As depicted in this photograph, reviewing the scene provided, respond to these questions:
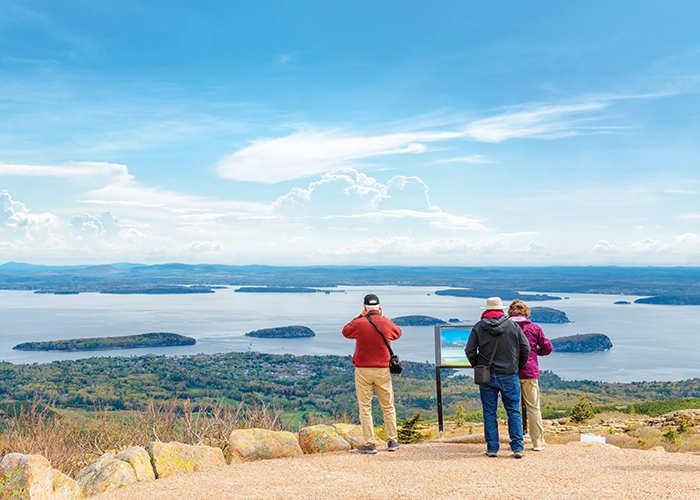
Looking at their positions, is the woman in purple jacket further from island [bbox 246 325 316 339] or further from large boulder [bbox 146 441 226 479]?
island [bbox 246 325 316 339]

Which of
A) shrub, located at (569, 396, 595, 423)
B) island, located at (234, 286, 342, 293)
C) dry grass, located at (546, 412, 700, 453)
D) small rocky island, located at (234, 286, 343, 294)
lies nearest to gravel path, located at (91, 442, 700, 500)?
dry grass, located at (546, 412, 700, 453)

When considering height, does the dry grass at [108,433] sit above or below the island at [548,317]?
above

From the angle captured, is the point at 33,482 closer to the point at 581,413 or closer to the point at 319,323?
the point at 581,413

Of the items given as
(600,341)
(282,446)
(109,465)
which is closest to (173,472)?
(109,465)

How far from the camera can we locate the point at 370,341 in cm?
565

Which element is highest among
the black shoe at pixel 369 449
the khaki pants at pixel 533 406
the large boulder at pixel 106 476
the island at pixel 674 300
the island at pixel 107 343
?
the khaki pants at pixel 533 406

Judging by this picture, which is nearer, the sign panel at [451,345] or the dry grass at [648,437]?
the sign panel at [451,345]

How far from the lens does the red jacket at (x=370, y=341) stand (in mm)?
5637

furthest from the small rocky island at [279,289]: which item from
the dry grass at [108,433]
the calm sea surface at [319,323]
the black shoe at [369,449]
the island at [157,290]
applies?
the black shoe at [369,449]

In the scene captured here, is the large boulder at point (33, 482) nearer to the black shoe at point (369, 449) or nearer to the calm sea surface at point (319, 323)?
the black shoe at point (369, 449)

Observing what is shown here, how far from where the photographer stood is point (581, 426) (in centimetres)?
965

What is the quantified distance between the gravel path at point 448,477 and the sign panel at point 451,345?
123 centimetres

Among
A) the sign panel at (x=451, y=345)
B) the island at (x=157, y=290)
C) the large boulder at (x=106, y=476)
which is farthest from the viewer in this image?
the island at (x=157, y=290)

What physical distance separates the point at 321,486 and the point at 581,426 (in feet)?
22.7
